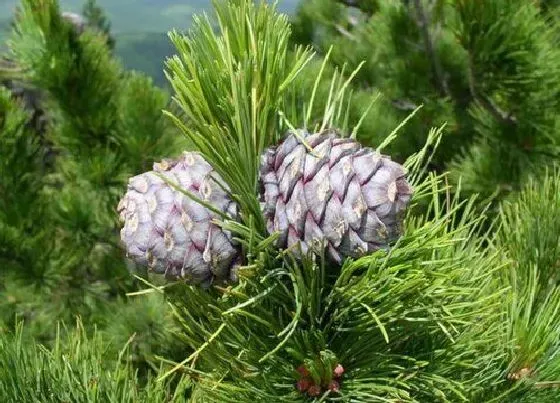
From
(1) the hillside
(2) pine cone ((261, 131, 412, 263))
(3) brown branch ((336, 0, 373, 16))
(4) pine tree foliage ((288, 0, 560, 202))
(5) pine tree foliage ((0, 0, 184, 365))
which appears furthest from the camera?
(1) the hillside

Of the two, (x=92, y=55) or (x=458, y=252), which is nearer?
(x=458, y=252)

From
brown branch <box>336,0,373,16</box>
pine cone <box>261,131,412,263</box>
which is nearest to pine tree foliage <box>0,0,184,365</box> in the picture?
pine cone <box>261,131,412,263</box>

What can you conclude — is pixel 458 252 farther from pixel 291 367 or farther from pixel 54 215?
pixel 54 215

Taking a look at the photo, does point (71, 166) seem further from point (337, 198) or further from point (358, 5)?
point (358, 5)

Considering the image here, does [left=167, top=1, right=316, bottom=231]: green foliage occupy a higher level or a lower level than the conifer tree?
higher

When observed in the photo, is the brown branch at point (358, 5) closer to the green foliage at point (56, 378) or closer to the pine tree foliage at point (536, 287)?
the pine tree foliage at point (536, 287)

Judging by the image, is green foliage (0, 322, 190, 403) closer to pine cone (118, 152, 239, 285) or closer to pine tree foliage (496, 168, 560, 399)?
pine cone (118, 152, 239, 285)

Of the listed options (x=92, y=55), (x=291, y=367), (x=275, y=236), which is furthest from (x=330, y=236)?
(x=92, y=55)
